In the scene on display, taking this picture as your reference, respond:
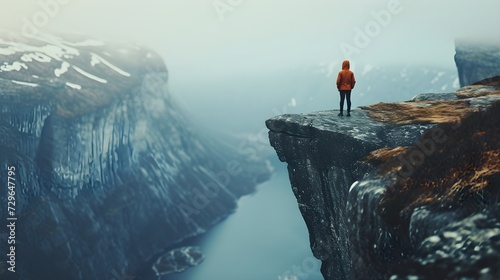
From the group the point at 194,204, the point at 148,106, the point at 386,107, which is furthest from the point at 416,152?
the point at 148,106

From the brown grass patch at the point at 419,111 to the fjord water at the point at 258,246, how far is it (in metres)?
78.9

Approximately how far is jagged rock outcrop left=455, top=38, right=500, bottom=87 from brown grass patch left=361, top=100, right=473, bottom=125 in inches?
3833

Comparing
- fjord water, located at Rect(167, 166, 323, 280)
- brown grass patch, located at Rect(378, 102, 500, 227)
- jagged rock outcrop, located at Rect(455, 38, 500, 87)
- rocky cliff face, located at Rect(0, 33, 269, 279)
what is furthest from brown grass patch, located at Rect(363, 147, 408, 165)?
jagged rock outcrop, located at Rect(455, 38, 500, 87)

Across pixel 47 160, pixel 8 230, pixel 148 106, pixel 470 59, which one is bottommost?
pixel 8 230

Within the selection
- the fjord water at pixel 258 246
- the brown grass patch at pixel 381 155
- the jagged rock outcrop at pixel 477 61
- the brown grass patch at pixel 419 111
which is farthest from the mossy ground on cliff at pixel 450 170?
the jagged rock outcrop at pixel 477 61

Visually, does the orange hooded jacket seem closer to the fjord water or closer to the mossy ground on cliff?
the mossy ground on cliff

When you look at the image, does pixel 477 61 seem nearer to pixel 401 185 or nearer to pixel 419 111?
pixel 419 111

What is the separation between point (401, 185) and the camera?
16312mm

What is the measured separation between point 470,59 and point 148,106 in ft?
407

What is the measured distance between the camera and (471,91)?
3384 cm

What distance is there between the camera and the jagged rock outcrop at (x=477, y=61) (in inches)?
4594

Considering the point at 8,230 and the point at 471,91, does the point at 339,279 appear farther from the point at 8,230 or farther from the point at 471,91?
the point at 8,230

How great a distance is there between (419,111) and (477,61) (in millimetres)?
110163

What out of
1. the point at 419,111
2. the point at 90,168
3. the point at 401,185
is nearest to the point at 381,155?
the point at 401,185
